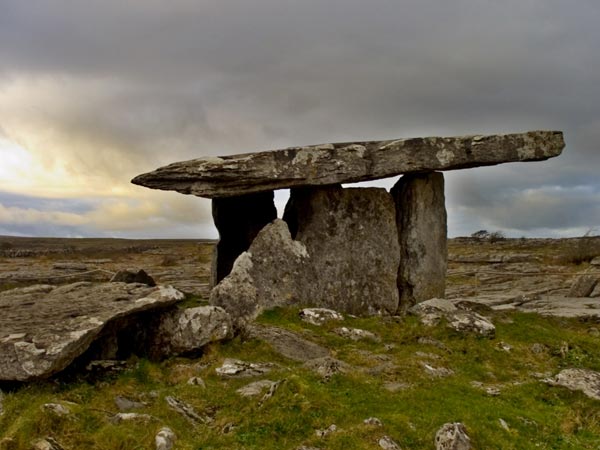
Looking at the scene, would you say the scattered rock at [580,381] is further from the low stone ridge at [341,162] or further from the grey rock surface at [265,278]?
the low stone ridge at [341,162]

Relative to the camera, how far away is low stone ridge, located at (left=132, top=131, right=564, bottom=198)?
18.3 meters

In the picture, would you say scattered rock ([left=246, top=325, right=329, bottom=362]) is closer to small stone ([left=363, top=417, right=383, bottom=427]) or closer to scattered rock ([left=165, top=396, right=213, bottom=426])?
scattered rock ([left=165, top=396, right=213, bottom=426])

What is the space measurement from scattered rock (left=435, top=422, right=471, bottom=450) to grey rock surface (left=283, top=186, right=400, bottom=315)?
31.4ft

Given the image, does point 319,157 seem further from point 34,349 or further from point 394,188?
point 34,349

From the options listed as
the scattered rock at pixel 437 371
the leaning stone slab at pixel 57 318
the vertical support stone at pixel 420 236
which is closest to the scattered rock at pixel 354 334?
the scattered rock at pixel 437 371

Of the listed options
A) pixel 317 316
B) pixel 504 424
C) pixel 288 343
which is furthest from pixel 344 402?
pixel 317 316

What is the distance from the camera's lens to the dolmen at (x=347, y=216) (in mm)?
18141

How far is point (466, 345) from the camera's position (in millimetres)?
15117

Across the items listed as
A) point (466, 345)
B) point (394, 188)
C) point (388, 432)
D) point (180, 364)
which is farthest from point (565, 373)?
point (394, 188)

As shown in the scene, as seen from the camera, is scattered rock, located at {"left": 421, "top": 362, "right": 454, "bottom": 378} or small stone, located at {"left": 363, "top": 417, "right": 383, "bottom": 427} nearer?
small stone, located at {"left": 363, "top": 417, "right": 383, "bottom": 427}

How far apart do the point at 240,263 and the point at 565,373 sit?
29.3ft

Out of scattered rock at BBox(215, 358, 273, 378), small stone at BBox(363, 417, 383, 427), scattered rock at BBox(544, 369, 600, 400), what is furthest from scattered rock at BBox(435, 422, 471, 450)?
scattered rock at BBox(215, 358, 273, 378)

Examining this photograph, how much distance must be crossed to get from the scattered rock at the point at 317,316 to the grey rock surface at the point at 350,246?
1.85 m

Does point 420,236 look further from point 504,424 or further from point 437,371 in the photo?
point 504,424
